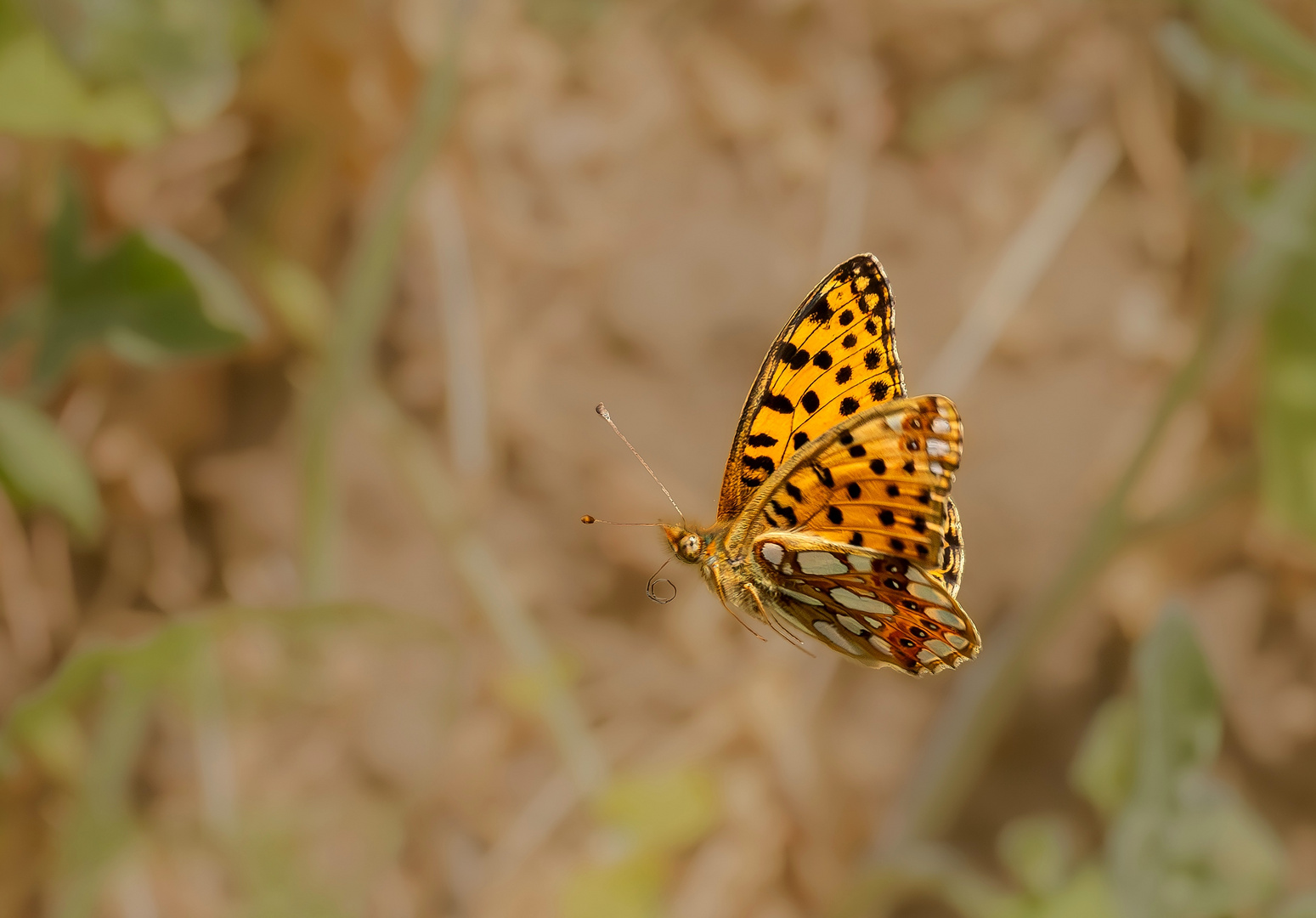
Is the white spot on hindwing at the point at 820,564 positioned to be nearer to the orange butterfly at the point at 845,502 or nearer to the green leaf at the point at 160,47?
the orange butterfly at the point at 845,502

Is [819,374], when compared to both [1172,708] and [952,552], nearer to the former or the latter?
[952,552]

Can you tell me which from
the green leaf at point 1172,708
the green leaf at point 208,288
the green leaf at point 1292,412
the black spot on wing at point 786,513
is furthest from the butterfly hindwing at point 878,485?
the green leaf at point 1292,412

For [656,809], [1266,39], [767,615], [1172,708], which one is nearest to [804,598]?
[767,615]

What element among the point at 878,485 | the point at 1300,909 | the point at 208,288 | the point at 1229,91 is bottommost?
the point at 1300,909

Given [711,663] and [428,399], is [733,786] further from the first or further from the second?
[428,399]

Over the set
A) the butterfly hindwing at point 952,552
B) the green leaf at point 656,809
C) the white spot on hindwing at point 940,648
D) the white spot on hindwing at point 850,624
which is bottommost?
the green leaf at point 656,809

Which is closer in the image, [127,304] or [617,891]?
[127,304]
